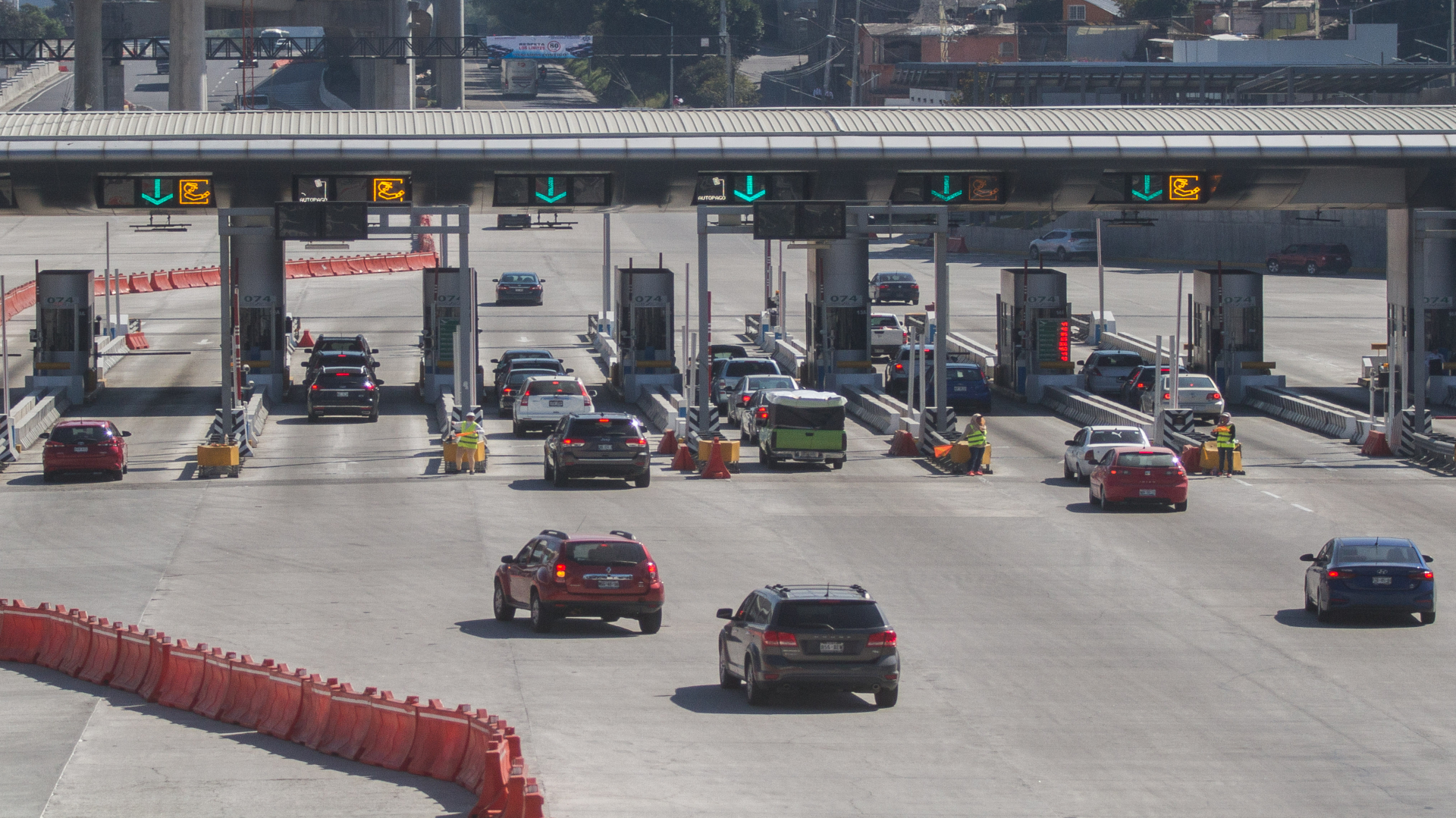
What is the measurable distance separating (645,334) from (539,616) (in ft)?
102

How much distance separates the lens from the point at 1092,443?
38.4 metres

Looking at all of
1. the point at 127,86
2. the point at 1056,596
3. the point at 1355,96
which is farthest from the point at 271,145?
the point at 127,86

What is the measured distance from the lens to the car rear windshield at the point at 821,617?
64.7 feet

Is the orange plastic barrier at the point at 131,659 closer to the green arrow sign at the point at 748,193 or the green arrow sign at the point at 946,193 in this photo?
the green arrow sign at the point at 748,193

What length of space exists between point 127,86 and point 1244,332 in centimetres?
14741

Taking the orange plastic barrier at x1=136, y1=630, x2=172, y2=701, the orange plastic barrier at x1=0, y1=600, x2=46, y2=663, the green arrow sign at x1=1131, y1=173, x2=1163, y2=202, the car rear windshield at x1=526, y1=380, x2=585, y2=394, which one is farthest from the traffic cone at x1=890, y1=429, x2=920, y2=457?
the orange plastic barrier at x1=136, y1=630, x2=172, y2=701

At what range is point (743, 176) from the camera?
45188 mm

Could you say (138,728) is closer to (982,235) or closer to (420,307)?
(420,307)

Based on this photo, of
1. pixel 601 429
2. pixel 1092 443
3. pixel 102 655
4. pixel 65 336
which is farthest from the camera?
pixel 65 336

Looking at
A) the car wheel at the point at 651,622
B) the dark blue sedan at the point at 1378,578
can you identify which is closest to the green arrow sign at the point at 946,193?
the dark blue sedan at the point at 1378,578

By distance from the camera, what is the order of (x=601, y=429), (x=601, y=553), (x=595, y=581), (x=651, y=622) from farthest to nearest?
(x=601, y=429) → (x=651, y=622) → (x=601, y=553) → (x=595, y=581)

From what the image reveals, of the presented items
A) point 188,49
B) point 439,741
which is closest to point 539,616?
point 439,741

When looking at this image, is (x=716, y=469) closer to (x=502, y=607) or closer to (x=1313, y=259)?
(x=502, y=607)

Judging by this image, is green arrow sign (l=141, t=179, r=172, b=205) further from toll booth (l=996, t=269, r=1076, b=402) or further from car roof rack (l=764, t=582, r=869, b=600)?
car roof rack (l=764, t=582, r=869, b=600)
